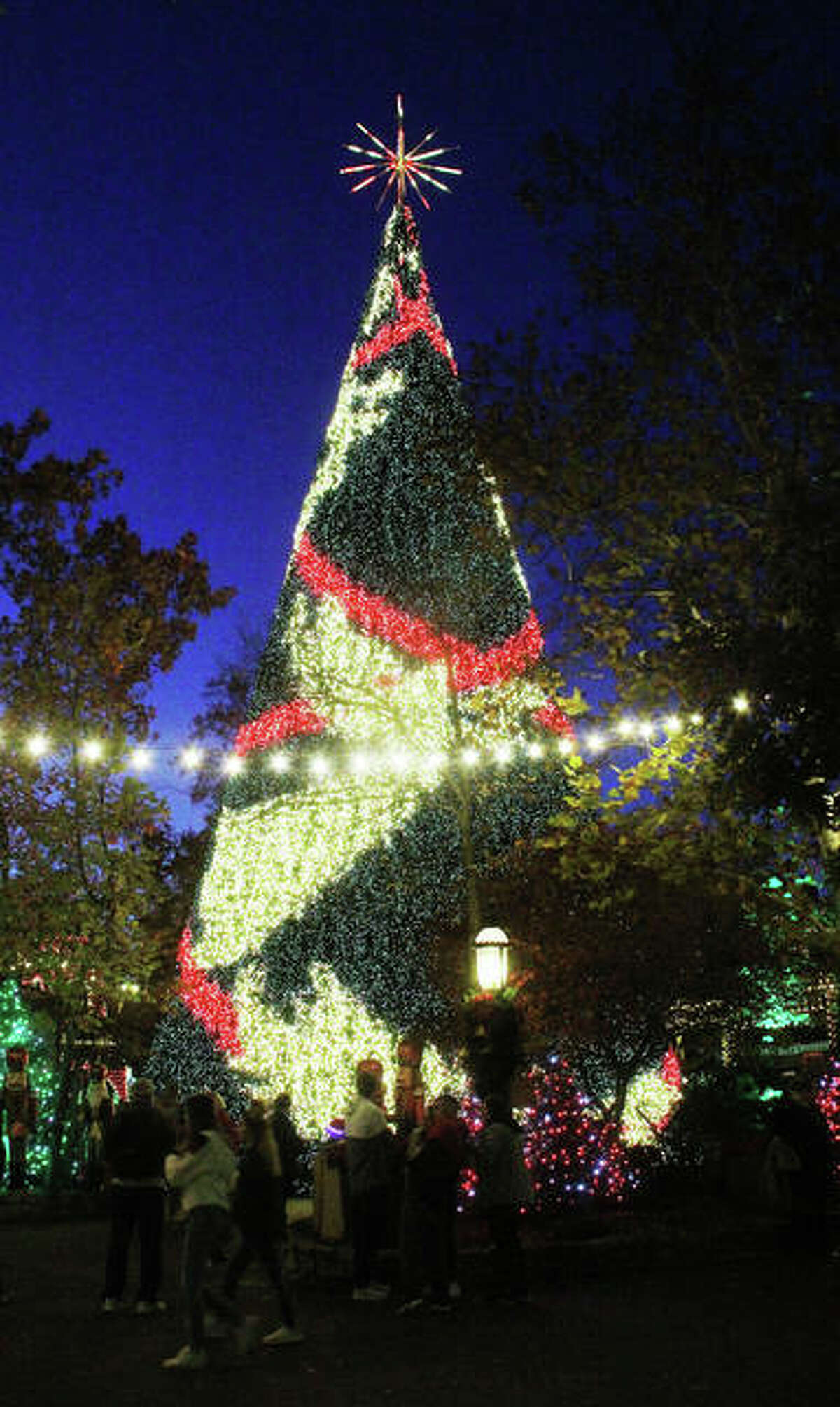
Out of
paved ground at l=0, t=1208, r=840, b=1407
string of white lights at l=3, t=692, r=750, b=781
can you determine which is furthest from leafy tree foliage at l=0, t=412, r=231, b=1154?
paved ground at l=0, t=1208, r=840, b=1407

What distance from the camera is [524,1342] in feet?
29.4

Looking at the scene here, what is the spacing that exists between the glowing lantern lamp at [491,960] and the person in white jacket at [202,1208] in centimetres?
496

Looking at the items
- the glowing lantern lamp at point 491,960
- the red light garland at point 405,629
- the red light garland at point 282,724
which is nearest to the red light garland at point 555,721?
the red light garland at point 405,629

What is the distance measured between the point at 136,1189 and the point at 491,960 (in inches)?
174

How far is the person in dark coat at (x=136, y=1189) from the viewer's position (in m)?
10.9

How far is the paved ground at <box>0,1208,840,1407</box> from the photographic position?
7.37 m

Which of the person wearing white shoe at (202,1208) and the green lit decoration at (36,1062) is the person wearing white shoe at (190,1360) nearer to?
the person wearing white shoe at (202,1208)

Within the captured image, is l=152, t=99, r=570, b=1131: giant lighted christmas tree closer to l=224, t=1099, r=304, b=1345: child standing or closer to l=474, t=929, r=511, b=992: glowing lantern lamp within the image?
l=474, t=929, r=511, b=992: glowing lantern lamp

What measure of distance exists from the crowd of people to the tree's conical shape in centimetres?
614

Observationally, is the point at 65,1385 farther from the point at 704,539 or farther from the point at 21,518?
the point at 21,518

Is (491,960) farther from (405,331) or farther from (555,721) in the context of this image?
(405,331)

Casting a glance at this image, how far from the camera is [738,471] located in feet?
43.6

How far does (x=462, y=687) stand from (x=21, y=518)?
9.73 metres

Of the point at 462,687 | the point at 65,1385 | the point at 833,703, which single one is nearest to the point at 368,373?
the point at 462,687
